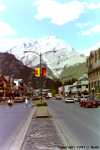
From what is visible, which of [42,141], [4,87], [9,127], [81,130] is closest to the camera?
[42,141]

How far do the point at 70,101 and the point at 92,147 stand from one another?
10654 cm

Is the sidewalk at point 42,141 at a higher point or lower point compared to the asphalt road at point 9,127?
higher

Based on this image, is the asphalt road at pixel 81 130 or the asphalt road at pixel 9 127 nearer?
the asphalt road at pixel 81 130

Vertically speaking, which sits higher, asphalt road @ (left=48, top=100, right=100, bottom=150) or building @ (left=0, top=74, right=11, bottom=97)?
building @ (left=0, top=74, right=11, bottom=97)

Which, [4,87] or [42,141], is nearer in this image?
[42,141]

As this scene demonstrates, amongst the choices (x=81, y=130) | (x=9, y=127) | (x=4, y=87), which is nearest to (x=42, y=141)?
(x=81, y=130)

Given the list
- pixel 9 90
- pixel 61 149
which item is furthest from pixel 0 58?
pixel 9 90

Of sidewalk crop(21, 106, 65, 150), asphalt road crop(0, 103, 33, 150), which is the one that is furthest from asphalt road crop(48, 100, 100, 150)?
asphalt road crop(0, 103, 33, 150)

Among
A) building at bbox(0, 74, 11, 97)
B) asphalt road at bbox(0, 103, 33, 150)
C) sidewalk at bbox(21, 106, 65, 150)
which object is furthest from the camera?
building at bbox(0, 74, 11, 97)

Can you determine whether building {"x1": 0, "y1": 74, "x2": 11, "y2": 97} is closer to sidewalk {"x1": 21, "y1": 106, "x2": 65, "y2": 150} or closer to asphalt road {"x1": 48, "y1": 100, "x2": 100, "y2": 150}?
asphalt road {"x1": 48, "y1": 100, "x2": 100, "y2": 150}

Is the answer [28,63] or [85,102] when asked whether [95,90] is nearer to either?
[85,102]

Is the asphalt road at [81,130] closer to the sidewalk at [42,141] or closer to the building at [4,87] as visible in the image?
the sidewalk at [42,141]

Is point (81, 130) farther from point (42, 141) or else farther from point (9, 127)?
point (42, 141)

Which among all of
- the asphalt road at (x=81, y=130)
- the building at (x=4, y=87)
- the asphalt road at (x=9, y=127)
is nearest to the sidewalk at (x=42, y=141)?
the asphalt road at (x=81, y=130)
